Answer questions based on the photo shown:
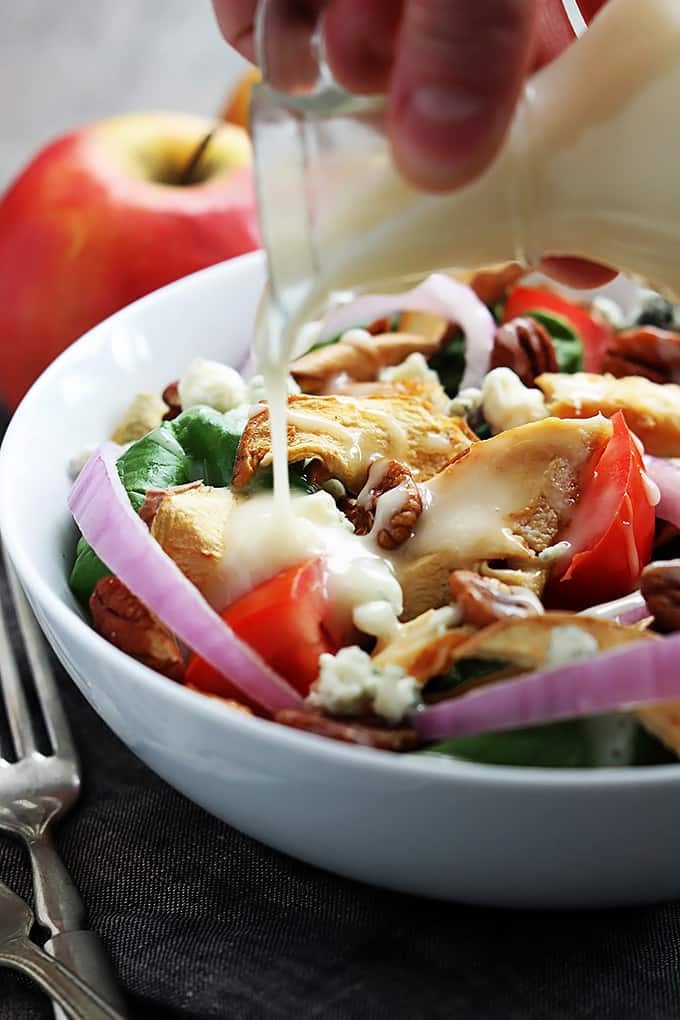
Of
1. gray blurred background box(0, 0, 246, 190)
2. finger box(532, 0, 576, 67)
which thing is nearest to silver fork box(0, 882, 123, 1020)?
finger box(532, 0, 576, 67)

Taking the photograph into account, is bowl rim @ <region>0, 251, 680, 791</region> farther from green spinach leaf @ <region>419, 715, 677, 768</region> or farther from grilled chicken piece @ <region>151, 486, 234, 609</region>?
grilled chicken piece @ <region>151, 486, 234, 609</region>

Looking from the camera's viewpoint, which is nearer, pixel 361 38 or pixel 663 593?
pixel 361 38

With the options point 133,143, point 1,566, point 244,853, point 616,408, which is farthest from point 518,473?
point 133,143

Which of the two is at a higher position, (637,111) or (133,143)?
(637,111)

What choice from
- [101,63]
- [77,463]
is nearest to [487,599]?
[77,463]

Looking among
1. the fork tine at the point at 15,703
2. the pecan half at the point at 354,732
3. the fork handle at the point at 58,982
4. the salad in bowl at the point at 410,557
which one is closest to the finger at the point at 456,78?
the salad in bowl at the point at 410,557

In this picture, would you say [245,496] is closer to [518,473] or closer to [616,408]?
[518,473]

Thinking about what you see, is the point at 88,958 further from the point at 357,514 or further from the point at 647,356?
the point at 647,356
